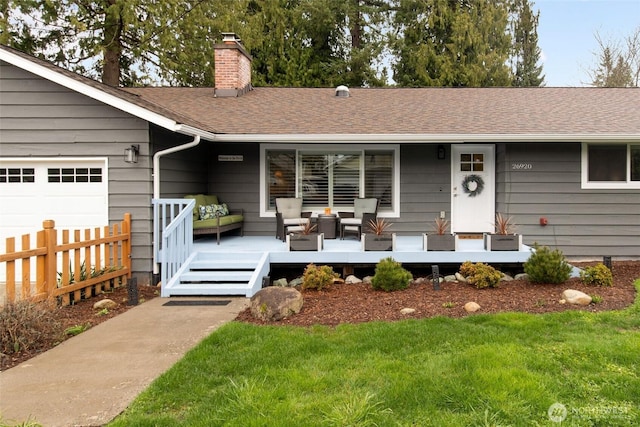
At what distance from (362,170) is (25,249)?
585cm

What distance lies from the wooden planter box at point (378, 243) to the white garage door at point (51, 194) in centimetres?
394

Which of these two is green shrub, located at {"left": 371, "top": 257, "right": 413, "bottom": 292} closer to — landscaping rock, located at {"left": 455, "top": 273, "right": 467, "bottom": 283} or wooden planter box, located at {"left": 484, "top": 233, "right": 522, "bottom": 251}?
landscaping rock, located at {"left": 455, "top": 273, "right": 467, "bottom": 283}

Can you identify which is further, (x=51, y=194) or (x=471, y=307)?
(x=51, y=194)

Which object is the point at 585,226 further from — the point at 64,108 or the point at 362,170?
the point at 64,108

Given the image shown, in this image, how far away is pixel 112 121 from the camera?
6.53m

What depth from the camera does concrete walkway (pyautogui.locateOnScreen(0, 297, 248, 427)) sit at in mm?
2742

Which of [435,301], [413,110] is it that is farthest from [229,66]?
[435,301]

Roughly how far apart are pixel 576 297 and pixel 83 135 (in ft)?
22.7

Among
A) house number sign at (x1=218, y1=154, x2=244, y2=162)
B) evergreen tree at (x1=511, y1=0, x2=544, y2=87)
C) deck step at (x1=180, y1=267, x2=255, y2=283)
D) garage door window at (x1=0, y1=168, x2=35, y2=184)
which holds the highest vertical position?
evergreen tree at (x1=511, y1=0, x2=544, y2=87)

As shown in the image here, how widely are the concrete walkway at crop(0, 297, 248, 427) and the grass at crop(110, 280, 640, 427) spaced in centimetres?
21

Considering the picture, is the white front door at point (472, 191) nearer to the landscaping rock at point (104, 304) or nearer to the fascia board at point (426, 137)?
the fascia board at point (426, 137)

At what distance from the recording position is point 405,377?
3.04 metres

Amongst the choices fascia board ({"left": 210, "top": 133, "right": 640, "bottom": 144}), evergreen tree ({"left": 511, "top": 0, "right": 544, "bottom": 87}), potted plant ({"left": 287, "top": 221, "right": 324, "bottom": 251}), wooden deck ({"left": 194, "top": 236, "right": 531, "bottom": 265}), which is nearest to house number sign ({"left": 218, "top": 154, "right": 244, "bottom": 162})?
fascia board ({"left": 210, "top": 133, "right": 640, "bottom": 144})

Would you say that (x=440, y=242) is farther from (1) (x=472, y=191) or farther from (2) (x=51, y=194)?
(2) (x=51, y=194)
